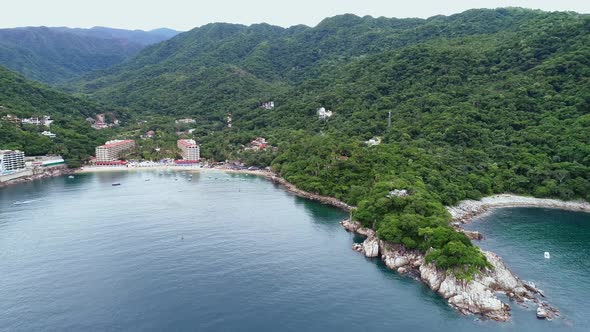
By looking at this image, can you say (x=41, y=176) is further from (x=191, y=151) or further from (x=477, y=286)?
(x=477, y=286)

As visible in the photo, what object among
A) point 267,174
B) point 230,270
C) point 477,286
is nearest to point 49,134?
point 267,174

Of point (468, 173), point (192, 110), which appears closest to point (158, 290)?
point (468, 173)

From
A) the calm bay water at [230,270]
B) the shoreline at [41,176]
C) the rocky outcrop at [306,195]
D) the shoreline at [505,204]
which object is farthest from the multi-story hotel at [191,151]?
the shoreline at [505,204]

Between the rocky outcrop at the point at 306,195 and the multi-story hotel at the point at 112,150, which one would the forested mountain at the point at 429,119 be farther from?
the multi-story hotel at the point at 112,150

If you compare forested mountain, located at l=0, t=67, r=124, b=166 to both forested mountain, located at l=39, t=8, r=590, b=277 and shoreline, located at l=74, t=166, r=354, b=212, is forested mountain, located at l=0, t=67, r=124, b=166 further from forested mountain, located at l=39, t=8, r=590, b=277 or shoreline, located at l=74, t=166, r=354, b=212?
forested mountain, located at l=39, t=8, r=590, b=277

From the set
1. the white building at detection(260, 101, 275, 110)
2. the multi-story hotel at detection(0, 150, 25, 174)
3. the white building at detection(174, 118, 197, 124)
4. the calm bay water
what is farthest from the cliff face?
the white building at detection(174, 118, 197, 124)

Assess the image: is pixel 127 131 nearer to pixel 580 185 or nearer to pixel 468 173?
pixel 468 173
